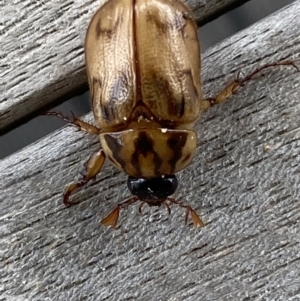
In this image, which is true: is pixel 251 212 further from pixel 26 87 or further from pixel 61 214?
pixel 26 87

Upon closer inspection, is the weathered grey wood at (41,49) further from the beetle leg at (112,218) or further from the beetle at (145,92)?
the beetle leg at (112,218)

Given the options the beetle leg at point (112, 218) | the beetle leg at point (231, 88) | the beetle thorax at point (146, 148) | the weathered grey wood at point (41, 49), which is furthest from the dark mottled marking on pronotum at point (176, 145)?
the weathered grey wood at point (41, 49)

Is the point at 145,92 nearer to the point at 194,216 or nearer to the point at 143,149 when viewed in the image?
the point at 143,149

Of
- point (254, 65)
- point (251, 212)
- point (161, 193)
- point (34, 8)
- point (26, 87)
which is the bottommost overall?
point (251, 212)

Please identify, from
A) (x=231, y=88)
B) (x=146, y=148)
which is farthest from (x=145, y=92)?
(x=231, y=88)

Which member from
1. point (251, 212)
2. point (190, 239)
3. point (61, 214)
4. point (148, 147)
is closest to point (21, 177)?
point (61, 214)

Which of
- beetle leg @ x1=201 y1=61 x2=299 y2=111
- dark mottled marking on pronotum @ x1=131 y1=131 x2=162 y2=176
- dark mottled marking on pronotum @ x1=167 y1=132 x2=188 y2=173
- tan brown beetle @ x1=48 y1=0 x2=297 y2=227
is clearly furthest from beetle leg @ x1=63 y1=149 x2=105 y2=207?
beetle leg @ x1=201 y1=61 x2=299 y2=111
